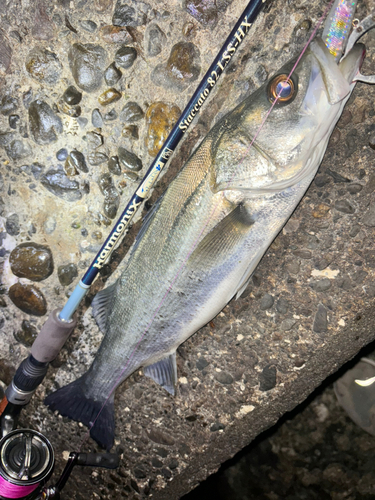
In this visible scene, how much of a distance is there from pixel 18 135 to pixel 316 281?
63.2 inches

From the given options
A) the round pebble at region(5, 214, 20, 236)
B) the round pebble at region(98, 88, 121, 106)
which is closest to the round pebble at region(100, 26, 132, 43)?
the round pebble at region(98, 88, 121, 106)

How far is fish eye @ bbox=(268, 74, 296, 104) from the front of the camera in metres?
1.36

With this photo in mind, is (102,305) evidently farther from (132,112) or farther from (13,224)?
(132,112)

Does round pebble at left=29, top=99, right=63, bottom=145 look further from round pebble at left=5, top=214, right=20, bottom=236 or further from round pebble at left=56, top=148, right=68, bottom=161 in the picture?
round pebble at left=5, top=214, right=20, bottom=236

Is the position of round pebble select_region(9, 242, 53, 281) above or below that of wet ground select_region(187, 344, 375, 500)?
above

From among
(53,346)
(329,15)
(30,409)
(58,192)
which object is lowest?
(30,409)

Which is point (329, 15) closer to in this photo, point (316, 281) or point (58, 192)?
point (316, 281)

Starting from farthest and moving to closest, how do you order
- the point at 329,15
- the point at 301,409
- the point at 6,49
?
1. the point at 301,409
2. the point at 6,49
3. the point at 329,15

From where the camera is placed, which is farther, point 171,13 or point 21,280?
point 21,280

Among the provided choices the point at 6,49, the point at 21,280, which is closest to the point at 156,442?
the point at 21,280

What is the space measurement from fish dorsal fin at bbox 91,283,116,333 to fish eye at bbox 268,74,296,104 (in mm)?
1033

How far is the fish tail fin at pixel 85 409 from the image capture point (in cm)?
178

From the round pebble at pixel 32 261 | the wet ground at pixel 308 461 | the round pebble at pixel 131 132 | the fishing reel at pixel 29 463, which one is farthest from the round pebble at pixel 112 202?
the wet ground at pixel 308 461

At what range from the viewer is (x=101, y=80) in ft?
6.18
